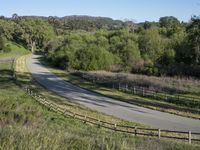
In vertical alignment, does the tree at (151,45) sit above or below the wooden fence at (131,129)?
above

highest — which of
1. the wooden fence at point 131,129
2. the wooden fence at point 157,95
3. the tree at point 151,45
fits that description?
the tree at point 151,45

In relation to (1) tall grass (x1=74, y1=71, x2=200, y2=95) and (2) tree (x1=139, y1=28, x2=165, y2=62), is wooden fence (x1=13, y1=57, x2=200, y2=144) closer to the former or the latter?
(1) tall grass (x1=74, y1=71, x2=200, y2=95)

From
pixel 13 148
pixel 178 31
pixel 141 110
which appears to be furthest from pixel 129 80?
pixel 13 148

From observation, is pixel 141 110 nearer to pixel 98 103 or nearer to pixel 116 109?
pixel 116 109

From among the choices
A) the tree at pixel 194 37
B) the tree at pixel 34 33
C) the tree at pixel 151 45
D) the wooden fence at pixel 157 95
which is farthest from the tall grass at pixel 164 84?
the tree at pixel 34 33

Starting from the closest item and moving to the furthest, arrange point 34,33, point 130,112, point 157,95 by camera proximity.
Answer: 1. point 130,112
2. point 157,95
3. point 34,33

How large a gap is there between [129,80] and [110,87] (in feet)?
12.2

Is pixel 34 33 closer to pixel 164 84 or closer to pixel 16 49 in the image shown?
pixel 16 49

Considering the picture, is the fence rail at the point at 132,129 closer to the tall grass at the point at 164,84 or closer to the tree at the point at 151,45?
the tall grass at the point at 164,84

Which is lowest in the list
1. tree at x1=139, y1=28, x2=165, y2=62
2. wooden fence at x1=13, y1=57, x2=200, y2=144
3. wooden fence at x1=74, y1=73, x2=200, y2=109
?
wooden fence at x1=74, y1=73, x2=200, y2=109

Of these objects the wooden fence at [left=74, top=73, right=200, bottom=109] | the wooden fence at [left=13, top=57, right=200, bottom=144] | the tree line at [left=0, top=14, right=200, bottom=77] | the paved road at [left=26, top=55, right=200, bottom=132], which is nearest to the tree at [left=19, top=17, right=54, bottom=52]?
the tree line at [left=0, top=14, right=200, bottom=77]

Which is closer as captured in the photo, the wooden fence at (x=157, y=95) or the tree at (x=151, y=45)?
the wooden fence at (x=157, y=95)

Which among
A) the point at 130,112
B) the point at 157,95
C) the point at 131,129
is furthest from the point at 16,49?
the point at 131,129

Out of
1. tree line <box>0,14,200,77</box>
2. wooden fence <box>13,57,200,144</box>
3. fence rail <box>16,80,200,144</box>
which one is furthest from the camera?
tree line <box>0,14,200,77</box>
